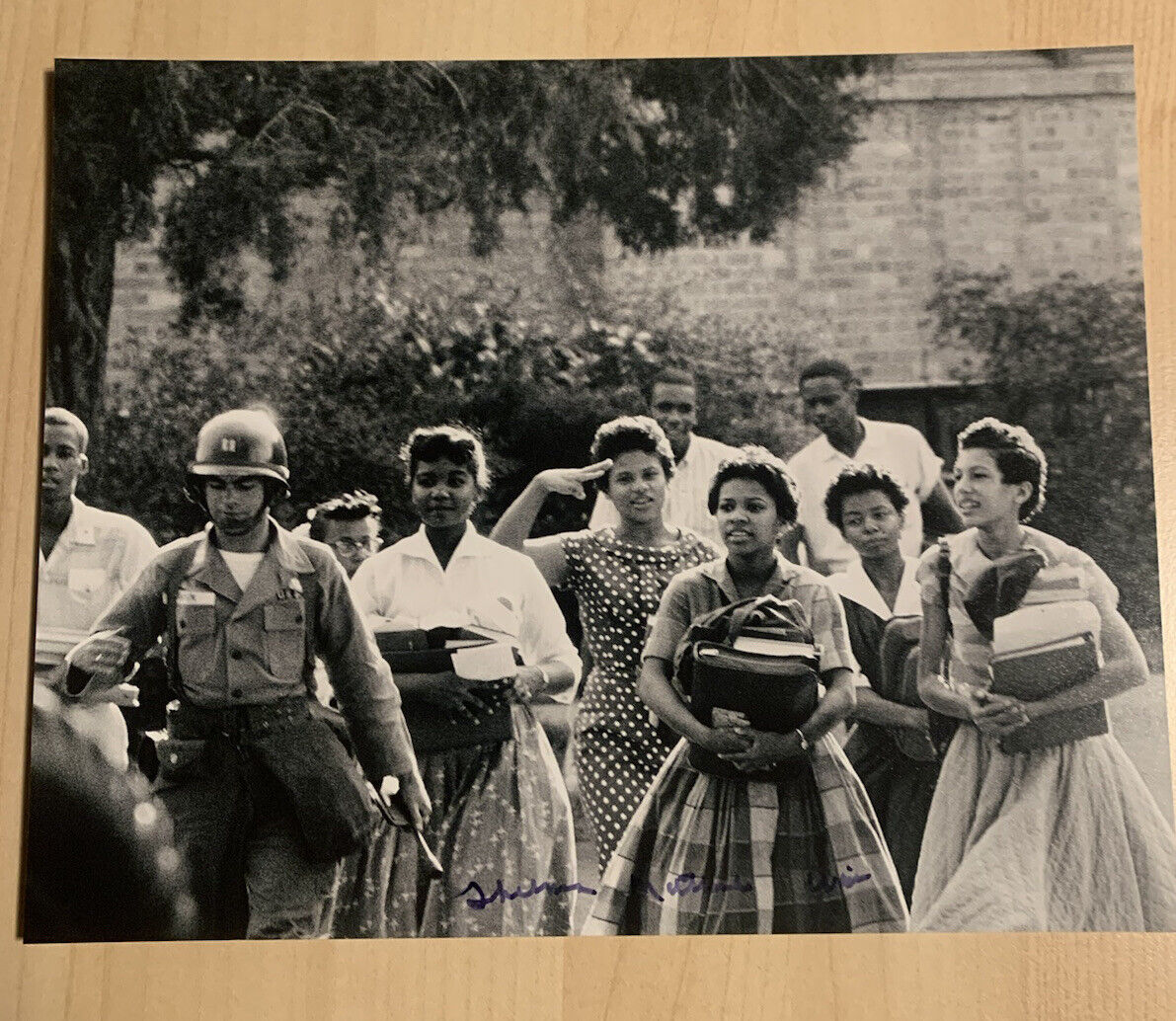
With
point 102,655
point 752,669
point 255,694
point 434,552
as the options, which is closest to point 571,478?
point 434,552

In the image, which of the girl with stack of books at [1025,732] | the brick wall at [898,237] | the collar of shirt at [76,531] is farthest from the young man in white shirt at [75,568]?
the girl with stack of books at [1025,732]

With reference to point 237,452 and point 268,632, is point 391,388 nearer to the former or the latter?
point 237,452

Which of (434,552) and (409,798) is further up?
(434,552)

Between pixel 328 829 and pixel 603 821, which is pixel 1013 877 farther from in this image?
pixel 328 829

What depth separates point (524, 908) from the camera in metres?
1.15

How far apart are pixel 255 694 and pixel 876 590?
2.14ft

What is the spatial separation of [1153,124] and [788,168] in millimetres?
399

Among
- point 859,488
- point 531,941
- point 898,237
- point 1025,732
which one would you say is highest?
point 898,237

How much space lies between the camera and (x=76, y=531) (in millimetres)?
1179

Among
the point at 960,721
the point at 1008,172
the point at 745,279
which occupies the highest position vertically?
the point at 1008,172

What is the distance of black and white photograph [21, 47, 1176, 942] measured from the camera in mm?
1151

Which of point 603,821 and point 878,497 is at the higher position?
point 878,497

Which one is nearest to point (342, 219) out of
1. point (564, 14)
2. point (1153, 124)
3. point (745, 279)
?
point (564, 14)
